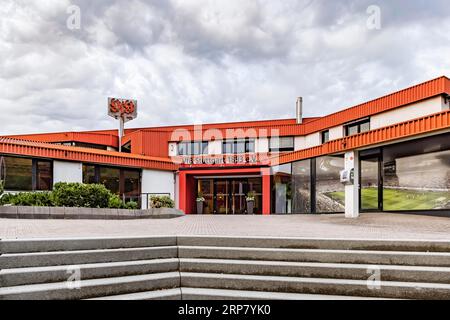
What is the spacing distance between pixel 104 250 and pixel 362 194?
47.2ft

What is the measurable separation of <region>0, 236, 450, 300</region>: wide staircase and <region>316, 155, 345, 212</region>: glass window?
13.3 metres

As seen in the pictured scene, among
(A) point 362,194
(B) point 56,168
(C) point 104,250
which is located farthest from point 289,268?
(B) point 56,168

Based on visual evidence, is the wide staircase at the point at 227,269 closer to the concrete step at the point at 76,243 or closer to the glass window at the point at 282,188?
the concrete step at the point at 76,243

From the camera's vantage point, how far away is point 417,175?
1493 cm

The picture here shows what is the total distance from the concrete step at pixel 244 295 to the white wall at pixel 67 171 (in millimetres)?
17205

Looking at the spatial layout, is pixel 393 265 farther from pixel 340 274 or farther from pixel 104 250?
pixel 104 250

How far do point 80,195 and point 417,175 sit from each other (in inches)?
557

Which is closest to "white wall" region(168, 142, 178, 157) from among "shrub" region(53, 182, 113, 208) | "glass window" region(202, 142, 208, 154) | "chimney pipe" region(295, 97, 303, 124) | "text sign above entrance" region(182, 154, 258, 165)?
"text sign above entrance" region(182, 154, 258, 165)

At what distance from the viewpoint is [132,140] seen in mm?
31938

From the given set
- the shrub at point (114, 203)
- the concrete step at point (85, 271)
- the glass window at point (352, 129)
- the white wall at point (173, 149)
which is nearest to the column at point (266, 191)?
the glass window at point (352, 129)

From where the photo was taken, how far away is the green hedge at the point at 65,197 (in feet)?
48.4

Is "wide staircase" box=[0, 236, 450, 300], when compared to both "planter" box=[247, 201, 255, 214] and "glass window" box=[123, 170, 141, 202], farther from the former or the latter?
"planter" box=[247, 201, 255, 214]

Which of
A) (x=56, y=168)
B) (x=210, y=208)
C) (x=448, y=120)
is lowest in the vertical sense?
(x=210, y=208)

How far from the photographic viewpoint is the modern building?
574 inches
